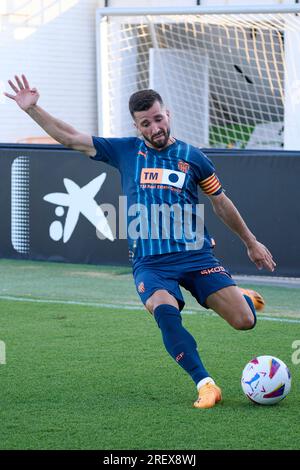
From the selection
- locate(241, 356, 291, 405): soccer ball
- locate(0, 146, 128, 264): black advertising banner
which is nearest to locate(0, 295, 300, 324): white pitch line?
locate(0, 146, 128, 264): black advertising banner

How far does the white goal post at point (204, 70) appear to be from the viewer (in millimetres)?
16656

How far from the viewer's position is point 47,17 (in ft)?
56.0

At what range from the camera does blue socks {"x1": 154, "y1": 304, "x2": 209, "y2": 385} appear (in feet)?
18.8

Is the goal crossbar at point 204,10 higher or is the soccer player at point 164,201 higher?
the goal crossbar at point 204,10

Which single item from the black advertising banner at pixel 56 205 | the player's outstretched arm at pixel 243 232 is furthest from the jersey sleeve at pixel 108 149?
the black advertising banner at pixel 56 205

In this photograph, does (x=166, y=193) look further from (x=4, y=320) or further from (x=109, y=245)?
(x=109, y=245)

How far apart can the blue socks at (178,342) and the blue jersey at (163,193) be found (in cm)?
44

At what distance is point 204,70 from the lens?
18.8 metres

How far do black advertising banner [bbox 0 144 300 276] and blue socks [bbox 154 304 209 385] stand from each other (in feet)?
17.1

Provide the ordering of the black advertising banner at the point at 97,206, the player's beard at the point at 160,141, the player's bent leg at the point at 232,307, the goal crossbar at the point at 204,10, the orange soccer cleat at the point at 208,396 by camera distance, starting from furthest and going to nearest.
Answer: the goal crossbar at the point at 204,10, the black advertising banner at the point at 97,206, the player's bent leg at the point at 232,307, the player's beard at the point at 160,141, the orange soccer cleat at the point at 208,396

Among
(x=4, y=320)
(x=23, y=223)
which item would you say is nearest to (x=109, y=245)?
(x=23, y=223)

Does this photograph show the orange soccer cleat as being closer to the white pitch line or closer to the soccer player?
the soccer player

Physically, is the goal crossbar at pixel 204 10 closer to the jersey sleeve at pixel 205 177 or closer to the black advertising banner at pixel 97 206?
the black advertising banner at pixel 97 206

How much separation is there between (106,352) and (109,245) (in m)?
4.46
